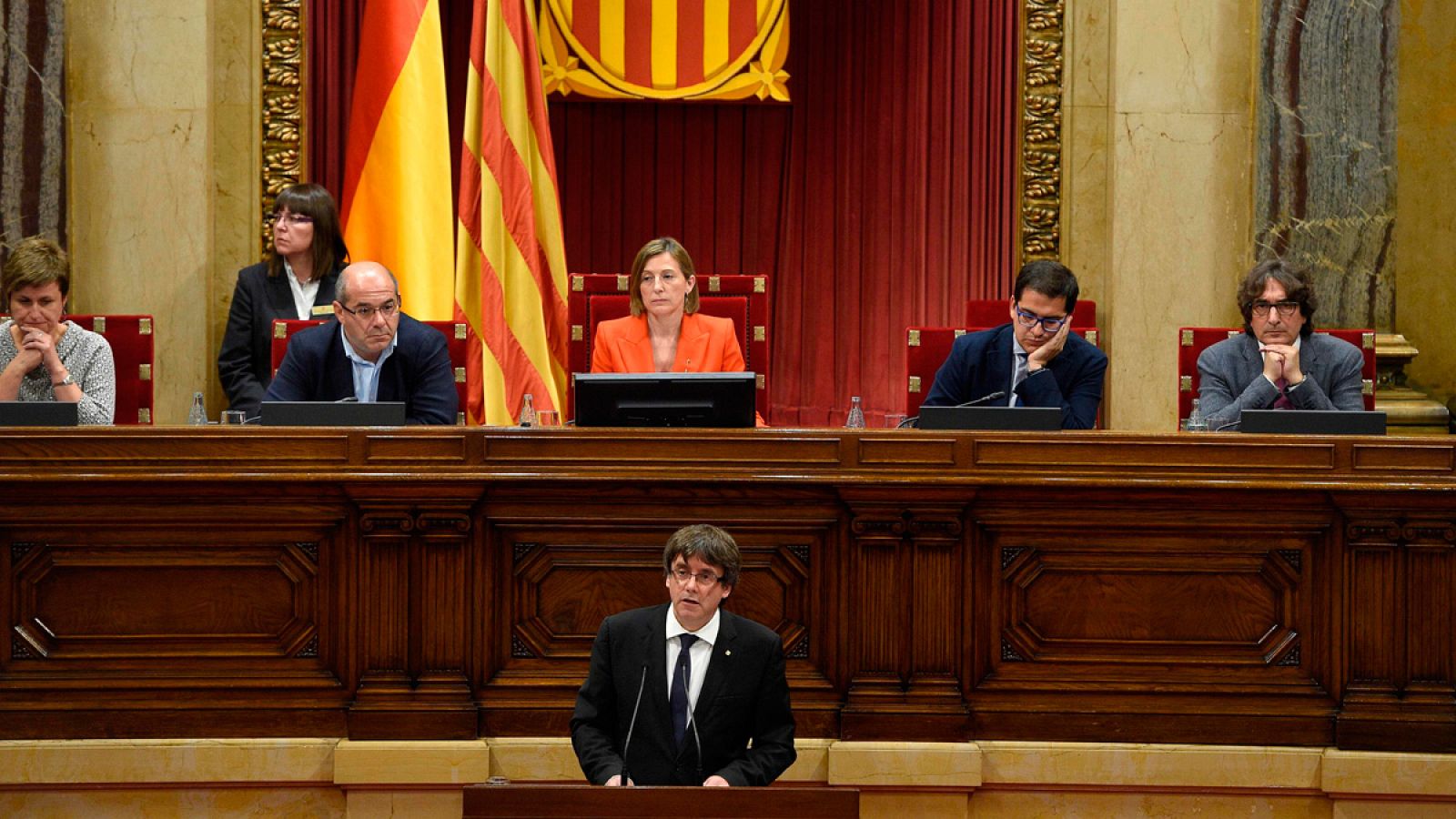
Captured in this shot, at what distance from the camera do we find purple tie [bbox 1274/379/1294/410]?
4180 millimetres

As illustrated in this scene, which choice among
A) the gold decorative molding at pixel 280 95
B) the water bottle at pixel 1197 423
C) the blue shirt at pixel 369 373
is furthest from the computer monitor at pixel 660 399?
the gold decorative molding at pixel 280 95

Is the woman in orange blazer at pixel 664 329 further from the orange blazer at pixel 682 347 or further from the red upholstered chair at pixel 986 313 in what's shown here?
the red upholstered chair at pixel 986 313

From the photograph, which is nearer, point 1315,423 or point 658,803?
point 658,803

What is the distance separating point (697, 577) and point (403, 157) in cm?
299

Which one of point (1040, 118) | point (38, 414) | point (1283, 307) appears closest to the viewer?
point (38, 414)

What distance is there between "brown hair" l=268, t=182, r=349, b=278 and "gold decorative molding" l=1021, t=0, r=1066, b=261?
95.9 inches

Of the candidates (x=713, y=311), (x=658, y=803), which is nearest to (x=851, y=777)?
(x=658, y=803)

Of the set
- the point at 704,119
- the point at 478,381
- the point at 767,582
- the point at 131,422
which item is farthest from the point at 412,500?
the point at 704,119

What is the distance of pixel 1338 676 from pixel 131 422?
3388 mm

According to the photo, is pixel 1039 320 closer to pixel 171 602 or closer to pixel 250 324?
pixel 171 602

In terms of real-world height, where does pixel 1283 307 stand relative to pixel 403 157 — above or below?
below

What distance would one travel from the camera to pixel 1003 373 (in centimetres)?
433

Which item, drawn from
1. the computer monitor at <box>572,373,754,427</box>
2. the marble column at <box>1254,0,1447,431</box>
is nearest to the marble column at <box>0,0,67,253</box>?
the computer monitor at <box>572,373,754,427</box>

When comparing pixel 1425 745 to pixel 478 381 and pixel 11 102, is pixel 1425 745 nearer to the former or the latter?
pixel 478 381
